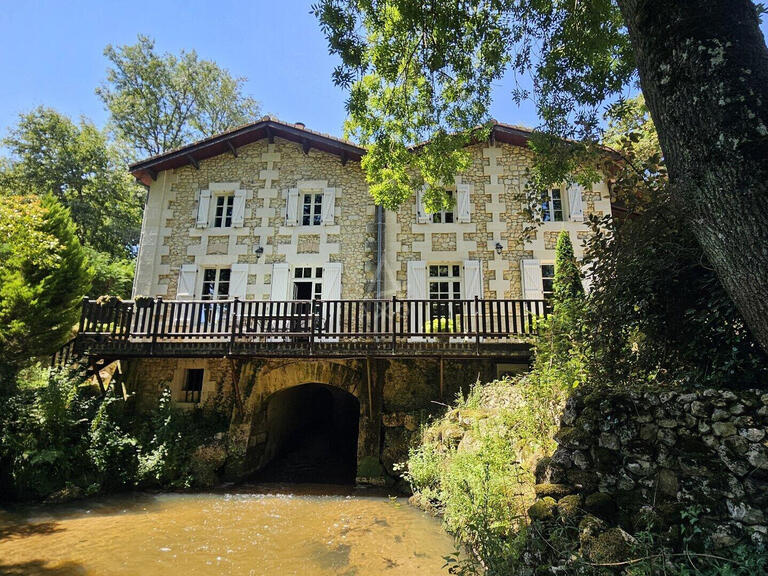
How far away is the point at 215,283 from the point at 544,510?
1030 cm

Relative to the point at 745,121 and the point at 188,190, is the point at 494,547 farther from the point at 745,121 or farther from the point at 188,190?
the point at 188,190

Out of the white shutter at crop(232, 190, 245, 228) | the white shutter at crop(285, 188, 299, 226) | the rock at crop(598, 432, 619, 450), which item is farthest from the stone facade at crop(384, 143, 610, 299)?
the rock at crop(598, 432, 619, 450)

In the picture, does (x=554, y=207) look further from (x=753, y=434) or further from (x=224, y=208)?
(x=753, y=434)

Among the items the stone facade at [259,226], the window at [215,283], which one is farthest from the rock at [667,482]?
the window at [215,283]

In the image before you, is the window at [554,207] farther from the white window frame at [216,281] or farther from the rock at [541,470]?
the rock at [541,470]

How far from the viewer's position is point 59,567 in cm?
467

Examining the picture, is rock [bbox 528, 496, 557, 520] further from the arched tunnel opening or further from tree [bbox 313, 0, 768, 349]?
the arched tunnel opening

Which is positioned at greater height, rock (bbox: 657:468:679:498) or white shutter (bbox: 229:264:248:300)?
white shutter (bbox: 229:264:248:300)

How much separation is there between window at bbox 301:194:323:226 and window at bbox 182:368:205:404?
460cm

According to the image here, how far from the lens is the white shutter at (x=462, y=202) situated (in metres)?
11.4

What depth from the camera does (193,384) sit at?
10.5 meters

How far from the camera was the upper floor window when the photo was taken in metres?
11.1

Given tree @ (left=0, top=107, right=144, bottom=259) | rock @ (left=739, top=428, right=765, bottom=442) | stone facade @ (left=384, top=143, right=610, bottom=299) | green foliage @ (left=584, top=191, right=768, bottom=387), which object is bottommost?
rock @ (left=739, top=428, right=765, bottom=442)

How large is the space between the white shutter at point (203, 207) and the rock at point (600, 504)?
11.3 m
